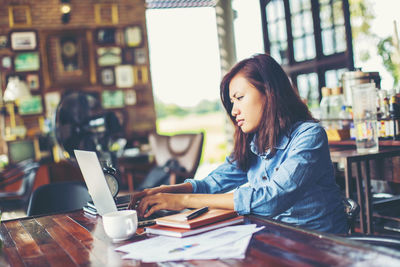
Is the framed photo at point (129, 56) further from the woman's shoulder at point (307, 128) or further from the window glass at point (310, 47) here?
the woman's shoulder at point (307, 128)

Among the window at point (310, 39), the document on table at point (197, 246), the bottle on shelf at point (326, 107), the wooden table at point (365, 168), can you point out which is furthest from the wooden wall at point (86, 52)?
the document on table at point (197, 246)

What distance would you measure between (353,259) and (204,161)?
8.19 metres

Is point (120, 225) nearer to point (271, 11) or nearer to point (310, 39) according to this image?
point (310, 39)

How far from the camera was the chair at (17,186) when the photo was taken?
474 centimetres

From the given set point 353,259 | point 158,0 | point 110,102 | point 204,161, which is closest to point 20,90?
point 110,102

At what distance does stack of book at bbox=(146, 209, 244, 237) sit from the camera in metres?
1.31

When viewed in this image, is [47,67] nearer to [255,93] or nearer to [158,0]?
[158,0]

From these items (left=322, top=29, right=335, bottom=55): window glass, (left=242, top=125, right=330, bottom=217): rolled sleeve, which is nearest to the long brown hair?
(left=242, top=125, right=330, bottom=217): rolled sleeve

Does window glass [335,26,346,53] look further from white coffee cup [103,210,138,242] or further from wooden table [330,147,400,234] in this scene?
white coffee cup [103,210,138,242]

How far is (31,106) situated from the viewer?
662 cm

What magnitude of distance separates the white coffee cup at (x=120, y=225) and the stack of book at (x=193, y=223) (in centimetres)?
9

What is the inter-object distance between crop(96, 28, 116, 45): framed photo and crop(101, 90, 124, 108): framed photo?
78 centimetres

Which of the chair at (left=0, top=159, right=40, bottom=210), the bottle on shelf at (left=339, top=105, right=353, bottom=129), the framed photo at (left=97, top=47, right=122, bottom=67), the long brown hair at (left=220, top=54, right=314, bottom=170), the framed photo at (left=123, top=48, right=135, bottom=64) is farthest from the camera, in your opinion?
the framed photo at (left=123, top=48, right=135, bottom=64)

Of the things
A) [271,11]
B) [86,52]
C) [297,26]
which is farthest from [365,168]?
[86,52]
